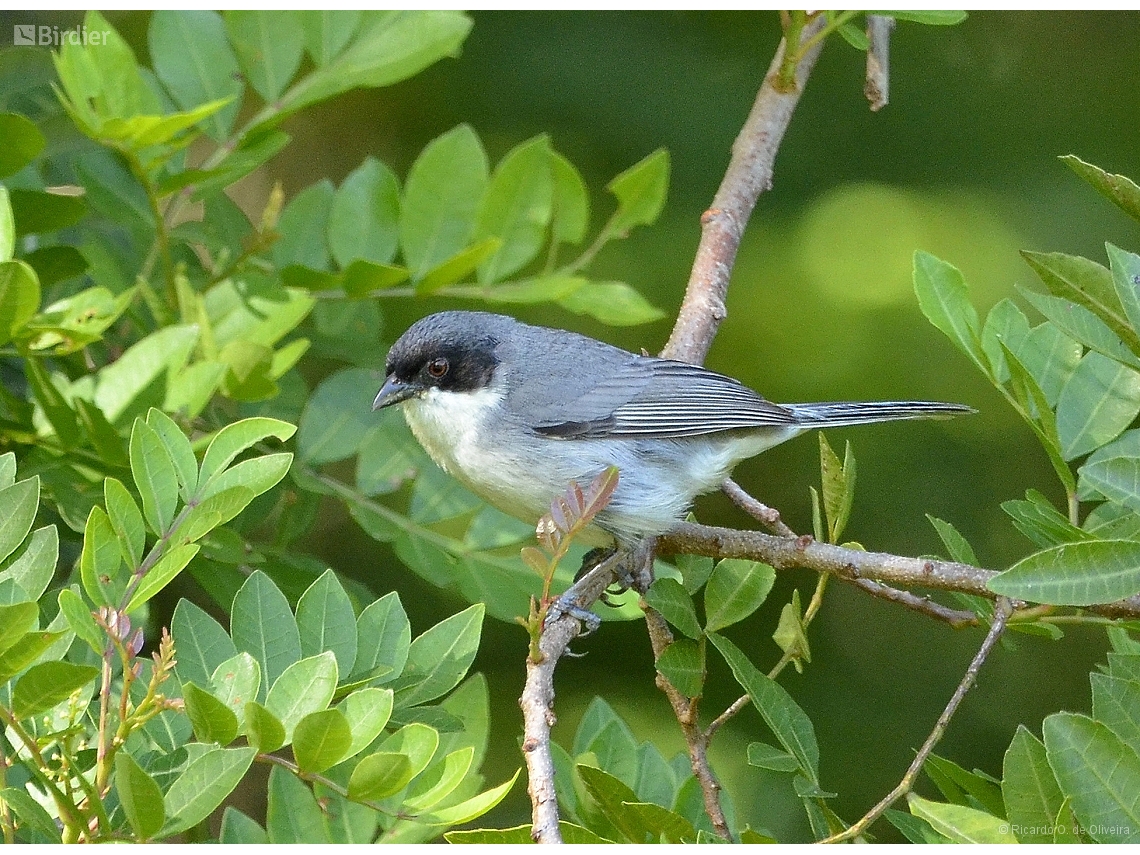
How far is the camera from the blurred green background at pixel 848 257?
14.0 feet

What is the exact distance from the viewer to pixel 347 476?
473 cm

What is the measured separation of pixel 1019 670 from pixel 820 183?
2.05m

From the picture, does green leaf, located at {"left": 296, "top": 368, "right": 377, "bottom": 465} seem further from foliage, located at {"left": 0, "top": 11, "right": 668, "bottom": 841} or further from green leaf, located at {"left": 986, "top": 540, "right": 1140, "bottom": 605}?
green leaf, located at {"left": 986, "top": 540, "right": 1140, "bottom": 605}

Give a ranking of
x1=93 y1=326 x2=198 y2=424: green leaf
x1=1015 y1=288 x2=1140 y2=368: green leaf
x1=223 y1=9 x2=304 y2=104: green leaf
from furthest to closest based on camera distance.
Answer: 1. x1=223 y1=9 x2=304 y2=104: green leaf
2. x1=93 y1=326 x2=198 y2=424: green leaf
3. x1=1015 y1=288 x2=1140 y2=368: green leaf

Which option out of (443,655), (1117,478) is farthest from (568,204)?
(1117,478)

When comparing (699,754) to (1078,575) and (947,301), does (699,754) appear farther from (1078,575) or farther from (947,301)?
(947,301)

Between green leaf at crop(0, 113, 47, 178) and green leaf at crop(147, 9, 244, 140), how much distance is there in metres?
0.43

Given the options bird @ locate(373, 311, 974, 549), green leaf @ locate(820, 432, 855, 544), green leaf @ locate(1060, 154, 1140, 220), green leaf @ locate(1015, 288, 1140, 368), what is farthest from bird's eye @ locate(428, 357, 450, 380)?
green leaf @ locate(1060, 154, 1140, 220)

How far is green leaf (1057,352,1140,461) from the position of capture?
6.63 feet

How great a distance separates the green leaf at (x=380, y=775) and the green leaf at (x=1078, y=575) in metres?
0.83

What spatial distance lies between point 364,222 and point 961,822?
2.04 metres

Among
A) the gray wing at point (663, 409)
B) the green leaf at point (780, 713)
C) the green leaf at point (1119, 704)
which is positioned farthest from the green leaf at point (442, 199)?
the green leaf at point (1119, 704)

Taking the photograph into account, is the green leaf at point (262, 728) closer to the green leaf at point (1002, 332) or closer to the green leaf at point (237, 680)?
the green leaf at point (237, 680)

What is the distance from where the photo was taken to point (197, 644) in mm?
1724
